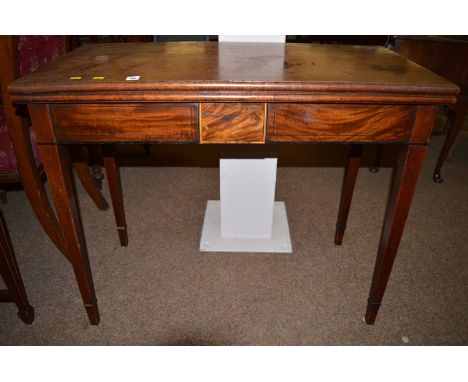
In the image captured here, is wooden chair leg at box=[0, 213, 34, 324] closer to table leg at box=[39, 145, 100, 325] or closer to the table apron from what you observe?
table leg at box=[39, 145, 100, 325]

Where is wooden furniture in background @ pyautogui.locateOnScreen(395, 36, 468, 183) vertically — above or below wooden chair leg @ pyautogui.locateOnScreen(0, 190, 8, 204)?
above

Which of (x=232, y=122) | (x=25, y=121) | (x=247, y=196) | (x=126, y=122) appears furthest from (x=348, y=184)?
(x=25, y=121)

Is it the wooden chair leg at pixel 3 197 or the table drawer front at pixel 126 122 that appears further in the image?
the wooden chair leg at pixel 3 197

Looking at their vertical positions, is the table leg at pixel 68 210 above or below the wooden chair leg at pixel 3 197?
above

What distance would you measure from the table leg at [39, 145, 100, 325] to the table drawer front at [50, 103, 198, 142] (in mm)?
57

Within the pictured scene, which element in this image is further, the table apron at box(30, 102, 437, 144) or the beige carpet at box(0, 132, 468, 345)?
the beige carpet at box(0, 132, 468, 345)

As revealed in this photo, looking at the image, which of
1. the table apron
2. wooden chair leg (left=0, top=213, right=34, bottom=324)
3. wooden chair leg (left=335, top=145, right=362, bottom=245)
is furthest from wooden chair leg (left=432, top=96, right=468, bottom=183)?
wooden chair leg (left=0, top=213, right=34, bottom=324)

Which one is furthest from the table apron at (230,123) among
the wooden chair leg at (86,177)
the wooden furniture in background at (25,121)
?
the wooden chair leg at (86,177)

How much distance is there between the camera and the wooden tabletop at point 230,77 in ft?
2.64

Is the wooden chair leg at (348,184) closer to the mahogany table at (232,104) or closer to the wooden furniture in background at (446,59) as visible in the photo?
the mahogany table at (232,104)

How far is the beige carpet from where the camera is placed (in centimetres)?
119

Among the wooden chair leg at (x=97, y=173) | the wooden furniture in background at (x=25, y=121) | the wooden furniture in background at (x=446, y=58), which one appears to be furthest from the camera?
the wooden chair leg at (x=97, y=173)

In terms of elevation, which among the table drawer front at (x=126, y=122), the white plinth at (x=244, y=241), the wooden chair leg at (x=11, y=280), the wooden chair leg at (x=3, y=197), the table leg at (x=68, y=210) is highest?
the table drawer front at (x=126, y=122)
